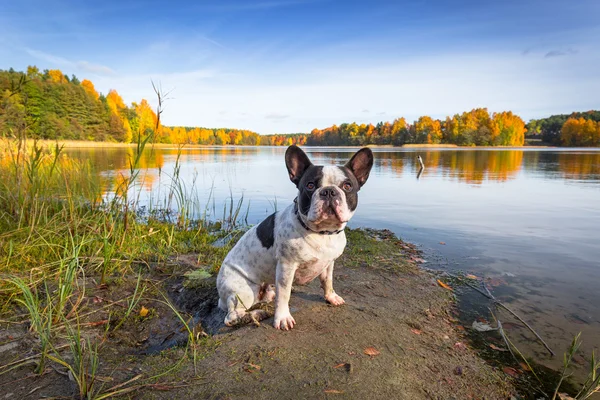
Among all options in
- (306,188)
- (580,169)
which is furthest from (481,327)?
(580,169)

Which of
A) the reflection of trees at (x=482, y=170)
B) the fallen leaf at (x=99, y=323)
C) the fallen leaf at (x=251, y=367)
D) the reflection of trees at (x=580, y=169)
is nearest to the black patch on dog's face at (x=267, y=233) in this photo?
the fallen leaf at (x=251, y=367)

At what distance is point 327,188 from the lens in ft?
10.6

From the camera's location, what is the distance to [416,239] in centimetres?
872

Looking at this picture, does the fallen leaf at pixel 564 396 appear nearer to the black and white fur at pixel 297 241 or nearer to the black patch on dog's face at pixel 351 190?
the black and white fur at pixel 297 241

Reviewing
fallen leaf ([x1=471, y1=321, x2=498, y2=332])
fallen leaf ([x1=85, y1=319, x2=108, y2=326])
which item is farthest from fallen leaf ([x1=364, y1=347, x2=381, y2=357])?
fallen leaf ([x1=85, y1=319, x2=108, y2=326])

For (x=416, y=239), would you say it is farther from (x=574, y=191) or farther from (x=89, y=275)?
(x=574, y=191)

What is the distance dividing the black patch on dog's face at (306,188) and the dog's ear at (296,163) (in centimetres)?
24

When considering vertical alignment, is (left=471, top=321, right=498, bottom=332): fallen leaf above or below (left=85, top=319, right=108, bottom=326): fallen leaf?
below

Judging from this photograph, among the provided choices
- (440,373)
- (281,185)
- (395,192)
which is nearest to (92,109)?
(281,185)

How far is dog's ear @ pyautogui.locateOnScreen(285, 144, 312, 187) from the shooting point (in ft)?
12.1

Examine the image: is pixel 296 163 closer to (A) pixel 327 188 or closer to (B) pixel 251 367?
(A) pixel 327 188

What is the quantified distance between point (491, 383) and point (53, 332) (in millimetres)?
4394

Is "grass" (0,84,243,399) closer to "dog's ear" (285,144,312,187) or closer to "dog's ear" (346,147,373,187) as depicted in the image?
"dog's ear" (285,144,312,187)

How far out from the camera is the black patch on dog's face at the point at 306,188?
3.36m
